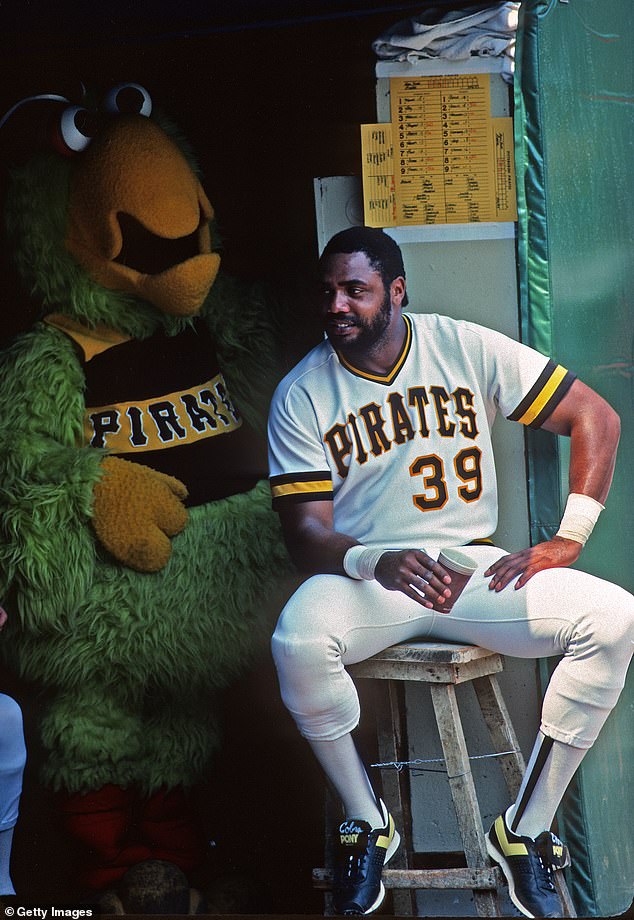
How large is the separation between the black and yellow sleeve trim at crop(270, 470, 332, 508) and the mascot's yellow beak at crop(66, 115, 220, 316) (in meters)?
0.56

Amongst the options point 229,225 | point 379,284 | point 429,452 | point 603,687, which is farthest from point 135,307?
point 603,687

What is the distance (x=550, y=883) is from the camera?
285 cm

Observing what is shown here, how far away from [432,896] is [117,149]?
84.2 inches

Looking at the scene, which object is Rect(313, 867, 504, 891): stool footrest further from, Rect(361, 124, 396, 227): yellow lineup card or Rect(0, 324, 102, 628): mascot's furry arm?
Rect(361, 124, 396, 227): yellow lineup card

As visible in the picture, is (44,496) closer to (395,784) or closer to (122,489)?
(122,489)

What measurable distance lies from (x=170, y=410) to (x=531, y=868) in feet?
4.87

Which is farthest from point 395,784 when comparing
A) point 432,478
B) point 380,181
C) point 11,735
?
point 380,181

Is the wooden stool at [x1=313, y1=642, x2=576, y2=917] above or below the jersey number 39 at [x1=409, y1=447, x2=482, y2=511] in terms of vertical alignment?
below

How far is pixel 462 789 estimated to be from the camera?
9.21 feet

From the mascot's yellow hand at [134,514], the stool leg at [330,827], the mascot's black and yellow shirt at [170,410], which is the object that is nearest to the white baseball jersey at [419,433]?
the mascot's black and yellow shirt at [170,410]

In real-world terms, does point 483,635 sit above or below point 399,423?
below

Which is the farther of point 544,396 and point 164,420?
point 164,420

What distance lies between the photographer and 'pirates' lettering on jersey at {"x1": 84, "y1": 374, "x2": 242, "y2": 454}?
122 inches

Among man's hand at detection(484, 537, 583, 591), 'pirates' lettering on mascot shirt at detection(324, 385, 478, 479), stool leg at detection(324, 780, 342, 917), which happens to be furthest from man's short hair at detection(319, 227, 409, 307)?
stool leg at detection(324, 780, 342, 917)
